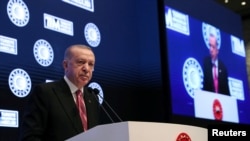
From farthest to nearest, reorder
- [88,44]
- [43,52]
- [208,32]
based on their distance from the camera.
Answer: [208,32]
[88,44]
[43,52]

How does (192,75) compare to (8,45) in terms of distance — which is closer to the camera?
(8,45)

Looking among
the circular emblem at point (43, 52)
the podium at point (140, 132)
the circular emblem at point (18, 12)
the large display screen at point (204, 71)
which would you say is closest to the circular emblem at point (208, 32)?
the large display screen at point (204, 71)

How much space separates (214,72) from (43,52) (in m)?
2.63

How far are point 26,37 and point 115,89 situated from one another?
4.20ft

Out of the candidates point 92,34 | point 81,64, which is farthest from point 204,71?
point 81,64

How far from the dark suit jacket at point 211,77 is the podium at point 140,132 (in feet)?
13.4

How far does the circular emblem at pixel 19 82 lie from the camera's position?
378 cm

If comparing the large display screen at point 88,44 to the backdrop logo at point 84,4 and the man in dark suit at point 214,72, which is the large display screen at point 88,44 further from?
the man in dark suit at point 214,72

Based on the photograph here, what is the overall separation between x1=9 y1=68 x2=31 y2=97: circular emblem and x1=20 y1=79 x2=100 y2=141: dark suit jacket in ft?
4.12

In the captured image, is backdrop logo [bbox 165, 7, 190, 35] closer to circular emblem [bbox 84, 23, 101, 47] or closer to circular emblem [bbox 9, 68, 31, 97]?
circular emblem [bbox 84, 23, 101, 47]

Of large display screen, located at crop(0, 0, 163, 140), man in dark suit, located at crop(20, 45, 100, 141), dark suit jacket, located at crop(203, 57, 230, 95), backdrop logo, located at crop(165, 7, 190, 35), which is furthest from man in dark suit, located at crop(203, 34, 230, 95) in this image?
man in dark suit, located at crop(20, 45, 100, 141)

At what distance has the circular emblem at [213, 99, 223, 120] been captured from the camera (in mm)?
5836

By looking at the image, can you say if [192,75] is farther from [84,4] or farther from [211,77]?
[84,4]

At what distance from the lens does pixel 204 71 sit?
19.2ft
